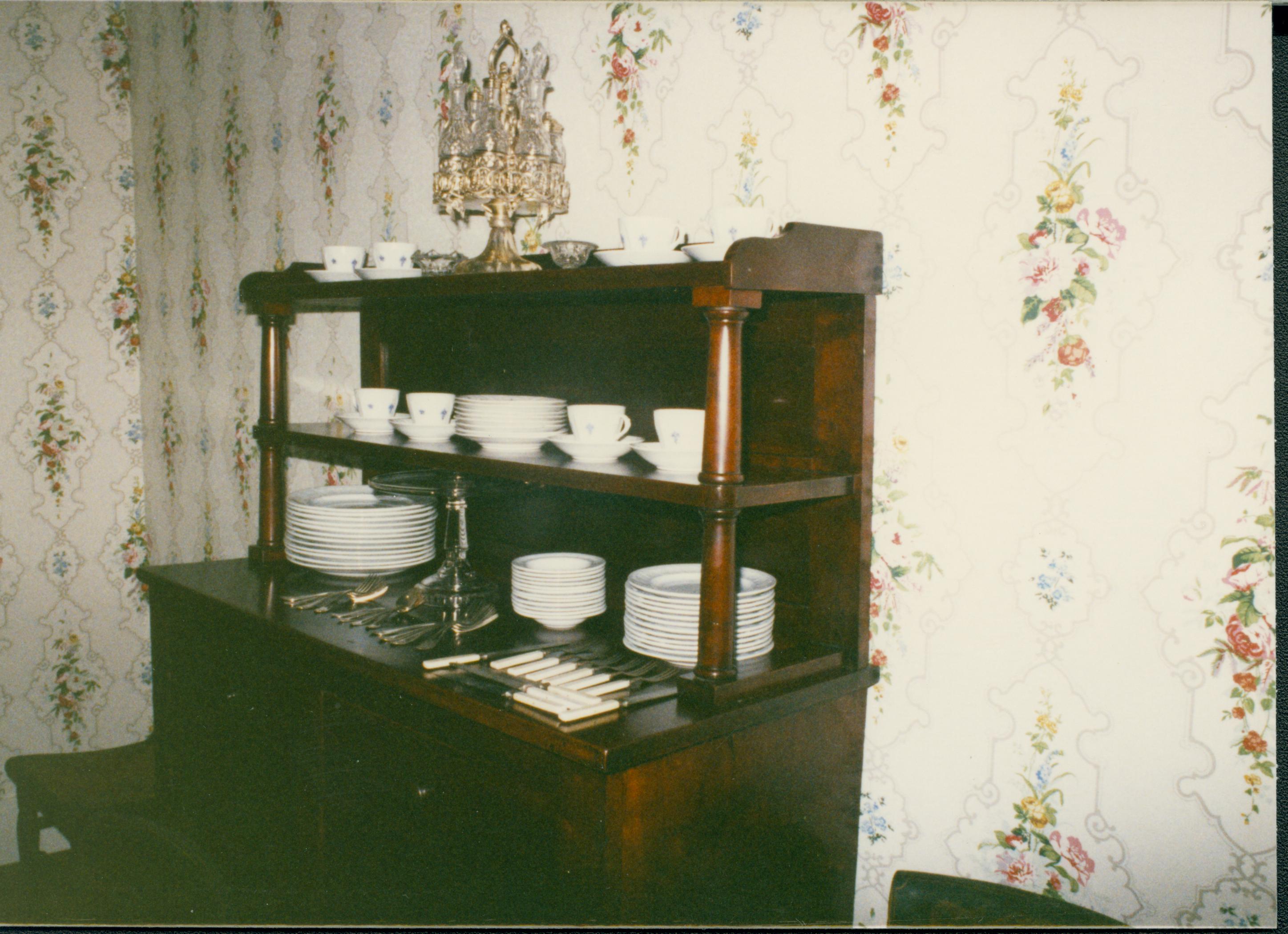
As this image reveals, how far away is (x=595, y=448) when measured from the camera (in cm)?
136

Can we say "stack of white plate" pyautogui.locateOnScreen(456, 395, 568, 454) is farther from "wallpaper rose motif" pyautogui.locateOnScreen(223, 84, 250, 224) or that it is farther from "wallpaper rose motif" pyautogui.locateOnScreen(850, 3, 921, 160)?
"wallpaper rose motif" pyautogui.locateOnScreen(223, 84, 250, 224)

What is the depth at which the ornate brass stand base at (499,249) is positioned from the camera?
5.12 ft

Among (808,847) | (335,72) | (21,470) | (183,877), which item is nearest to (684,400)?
(808,847)

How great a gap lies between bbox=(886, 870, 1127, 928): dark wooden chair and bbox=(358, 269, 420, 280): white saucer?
47.7 inches

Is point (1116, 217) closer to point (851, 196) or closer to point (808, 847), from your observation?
point (851, 196)

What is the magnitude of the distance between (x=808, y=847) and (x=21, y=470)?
268 cm

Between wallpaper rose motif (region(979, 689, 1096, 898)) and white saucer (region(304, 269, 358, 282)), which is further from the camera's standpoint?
white saucer (region(304, 269, 358, 282))

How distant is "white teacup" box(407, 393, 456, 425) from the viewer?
1.58 metres

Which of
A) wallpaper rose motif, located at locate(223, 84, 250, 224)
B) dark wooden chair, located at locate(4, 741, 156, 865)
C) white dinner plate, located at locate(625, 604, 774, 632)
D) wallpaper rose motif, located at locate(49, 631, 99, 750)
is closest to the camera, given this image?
Answer: white dinner plate, located at locate(625, 604, 774, 632)

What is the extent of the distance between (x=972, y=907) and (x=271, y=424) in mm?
1523

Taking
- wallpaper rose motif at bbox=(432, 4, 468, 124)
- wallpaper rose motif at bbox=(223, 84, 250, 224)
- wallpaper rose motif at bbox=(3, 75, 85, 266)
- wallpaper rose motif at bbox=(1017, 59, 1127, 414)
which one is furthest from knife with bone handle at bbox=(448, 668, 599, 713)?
wallpaper rose motif at bbox=(3, 75, 85, 266)

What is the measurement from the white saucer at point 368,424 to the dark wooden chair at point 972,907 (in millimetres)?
1094

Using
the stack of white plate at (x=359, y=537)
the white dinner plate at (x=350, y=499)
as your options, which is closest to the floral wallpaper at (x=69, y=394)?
the white dinner plate at (x=350, y=499)

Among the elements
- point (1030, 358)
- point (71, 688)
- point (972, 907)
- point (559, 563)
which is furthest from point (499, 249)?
point (71, 688)
